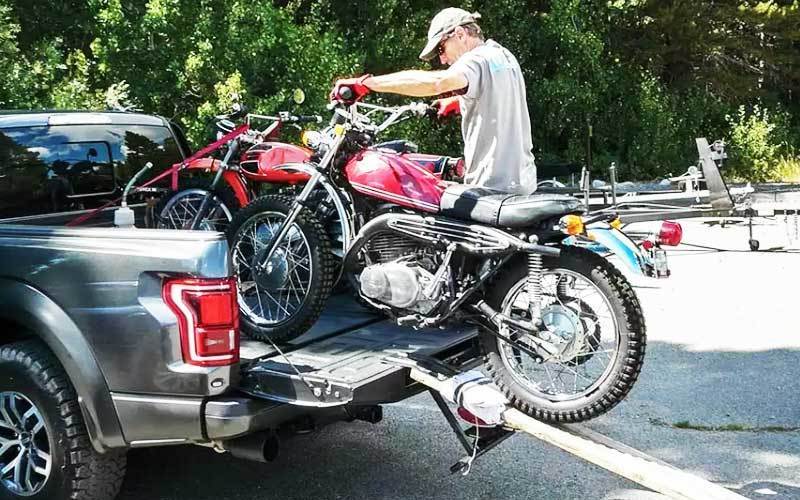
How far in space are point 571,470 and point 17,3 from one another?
1267 centimetres

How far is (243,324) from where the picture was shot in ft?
13.8

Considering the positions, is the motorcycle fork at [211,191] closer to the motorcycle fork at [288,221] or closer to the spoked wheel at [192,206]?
the spoked wheel at [192,206]

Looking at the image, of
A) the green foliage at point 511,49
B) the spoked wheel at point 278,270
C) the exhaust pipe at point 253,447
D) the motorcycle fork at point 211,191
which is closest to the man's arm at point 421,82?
the spoked wheel at point 278,270

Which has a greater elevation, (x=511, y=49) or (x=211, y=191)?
(x=511, y=49)

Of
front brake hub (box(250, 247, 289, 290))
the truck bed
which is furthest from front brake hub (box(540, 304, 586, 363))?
front brake hub (box(250, 247, 289, 290))

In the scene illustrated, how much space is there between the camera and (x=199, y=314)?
10.4 feet

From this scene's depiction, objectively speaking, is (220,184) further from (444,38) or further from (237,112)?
(444,38)

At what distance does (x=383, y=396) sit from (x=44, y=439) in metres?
1.41

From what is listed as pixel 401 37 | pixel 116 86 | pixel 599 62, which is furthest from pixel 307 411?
pixel 599 62

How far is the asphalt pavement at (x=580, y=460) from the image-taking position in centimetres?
420

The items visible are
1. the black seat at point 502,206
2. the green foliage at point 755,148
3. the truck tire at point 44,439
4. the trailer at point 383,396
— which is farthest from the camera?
the green foliage at point 755,148

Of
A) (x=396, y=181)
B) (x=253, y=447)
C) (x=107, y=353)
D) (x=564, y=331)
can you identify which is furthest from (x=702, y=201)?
(x=107, y=353)

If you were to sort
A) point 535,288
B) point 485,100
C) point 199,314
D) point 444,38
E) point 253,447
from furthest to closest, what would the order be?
1. point 444,38
2. point 485,100
3. point 535,288
4. point 253,447
5. point 199,314

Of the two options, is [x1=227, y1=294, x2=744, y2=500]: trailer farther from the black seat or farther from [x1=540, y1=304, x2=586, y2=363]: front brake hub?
the black seat
